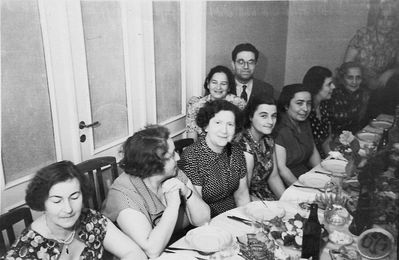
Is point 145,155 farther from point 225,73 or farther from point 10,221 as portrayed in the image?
point 225,73

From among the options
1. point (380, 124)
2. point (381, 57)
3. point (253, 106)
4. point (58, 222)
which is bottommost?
point (380, 124)

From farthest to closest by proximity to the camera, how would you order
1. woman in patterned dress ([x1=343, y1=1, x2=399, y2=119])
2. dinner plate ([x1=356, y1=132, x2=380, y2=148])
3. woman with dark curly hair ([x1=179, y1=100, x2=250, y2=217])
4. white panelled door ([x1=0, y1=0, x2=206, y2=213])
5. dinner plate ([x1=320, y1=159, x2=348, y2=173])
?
woman in patterned dress ([x1=343, y1=1, x2=399, y2=119])
dinner plate ([x1=356, y1=132, x2=380, y2=148])
dinner plate ([x1=320, y1=159, x2=348, y2=173])
woman with dark curly hair ([x1=179, y1=100, x2=250, y2=217])
white panelled door ([x1=0, y1=0, x2=206, y2=213])

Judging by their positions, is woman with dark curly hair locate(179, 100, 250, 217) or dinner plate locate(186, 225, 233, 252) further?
woman with dark curly hair locate(179, 100, 250, 217)

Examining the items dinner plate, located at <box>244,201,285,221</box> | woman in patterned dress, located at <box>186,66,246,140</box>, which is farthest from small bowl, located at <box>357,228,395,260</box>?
woman in patterned dress, located at <box>186,66,246,140</box>

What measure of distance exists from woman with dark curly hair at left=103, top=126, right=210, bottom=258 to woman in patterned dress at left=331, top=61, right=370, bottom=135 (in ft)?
5.54

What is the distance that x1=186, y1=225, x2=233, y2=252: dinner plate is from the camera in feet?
4.51

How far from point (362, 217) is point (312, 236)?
0.25 meters

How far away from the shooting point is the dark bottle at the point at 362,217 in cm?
143

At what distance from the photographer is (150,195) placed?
1615 millimetres

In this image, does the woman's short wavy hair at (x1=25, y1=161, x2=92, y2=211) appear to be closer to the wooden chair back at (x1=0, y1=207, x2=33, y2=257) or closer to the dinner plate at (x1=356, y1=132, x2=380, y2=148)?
the wooden chair back at (x1=0, y1=207, x2=33, y2=257)

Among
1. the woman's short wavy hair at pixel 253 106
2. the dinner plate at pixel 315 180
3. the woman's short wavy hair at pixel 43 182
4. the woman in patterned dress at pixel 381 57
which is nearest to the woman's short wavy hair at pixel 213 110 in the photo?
the woman's short wavy hair at pixel 253 106

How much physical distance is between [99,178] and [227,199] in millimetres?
641

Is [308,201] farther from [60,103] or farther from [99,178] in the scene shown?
[60,103]

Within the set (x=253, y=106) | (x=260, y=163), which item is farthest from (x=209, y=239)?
(x=253, y=106)
